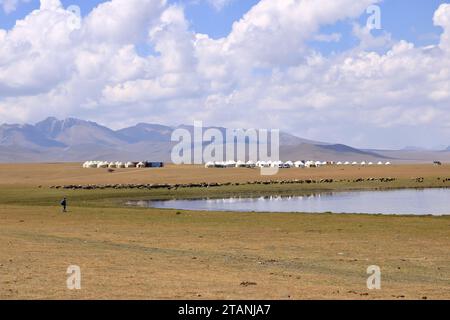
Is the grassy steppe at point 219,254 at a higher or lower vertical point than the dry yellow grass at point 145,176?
lower

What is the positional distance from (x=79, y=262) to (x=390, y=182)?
8720 centimetres

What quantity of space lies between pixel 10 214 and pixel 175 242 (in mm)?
23351

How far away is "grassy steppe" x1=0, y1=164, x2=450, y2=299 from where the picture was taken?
55.8ft

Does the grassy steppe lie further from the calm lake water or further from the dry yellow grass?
the dry yellow grass

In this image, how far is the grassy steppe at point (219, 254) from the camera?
670 inches

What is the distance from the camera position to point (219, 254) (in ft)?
83.3

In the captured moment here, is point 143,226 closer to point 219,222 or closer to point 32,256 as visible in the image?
point 219,222

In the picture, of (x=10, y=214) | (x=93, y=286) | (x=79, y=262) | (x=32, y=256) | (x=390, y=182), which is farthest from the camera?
(x=390, y=182)

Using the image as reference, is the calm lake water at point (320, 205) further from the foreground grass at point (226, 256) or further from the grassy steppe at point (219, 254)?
the foreground grass at point (226, 256)

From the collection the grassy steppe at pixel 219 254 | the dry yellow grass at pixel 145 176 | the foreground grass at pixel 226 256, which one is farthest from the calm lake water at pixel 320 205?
the dry yellow grass at pixel 145 176

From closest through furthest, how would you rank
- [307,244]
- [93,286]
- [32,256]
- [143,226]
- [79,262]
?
[93,286] < [79,262] < [32,256] < [307,244] < [143,226]

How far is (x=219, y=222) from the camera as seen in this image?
41.4 m
